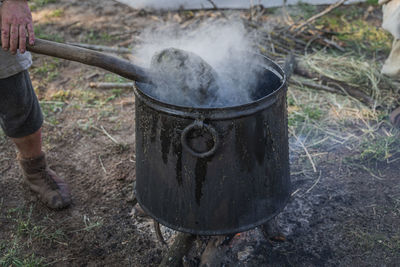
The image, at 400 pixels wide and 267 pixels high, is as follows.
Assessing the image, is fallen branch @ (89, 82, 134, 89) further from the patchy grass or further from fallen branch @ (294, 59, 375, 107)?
the patchy grass

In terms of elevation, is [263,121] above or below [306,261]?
above

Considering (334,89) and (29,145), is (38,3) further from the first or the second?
(334,89)

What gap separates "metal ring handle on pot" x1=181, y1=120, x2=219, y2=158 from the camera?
1.73 m

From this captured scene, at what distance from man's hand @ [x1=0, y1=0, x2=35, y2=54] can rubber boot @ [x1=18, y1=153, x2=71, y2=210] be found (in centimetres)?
112

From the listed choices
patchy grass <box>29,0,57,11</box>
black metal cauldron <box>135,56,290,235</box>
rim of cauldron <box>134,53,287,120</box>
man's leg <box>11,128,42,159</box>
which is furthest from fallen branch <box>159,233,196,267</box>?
patchy grass <box>29,0,57,11</box>

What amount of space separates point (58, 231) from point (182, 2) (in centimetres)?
431

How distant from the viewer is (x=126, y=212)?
280 cm

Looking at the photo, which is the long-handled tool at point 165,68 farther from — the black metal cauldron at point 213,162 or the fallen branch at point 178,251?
the fallen branch at point 178,251

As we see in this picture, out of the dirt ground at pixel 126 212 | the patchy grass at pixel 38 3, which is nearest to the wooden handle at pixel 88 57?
the dirt ground at pixel 126 212

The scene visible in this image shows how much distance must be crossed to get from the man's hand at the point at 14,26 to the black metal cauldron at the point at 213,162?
2.03ft

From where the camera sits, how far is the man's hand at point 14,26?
1987mm

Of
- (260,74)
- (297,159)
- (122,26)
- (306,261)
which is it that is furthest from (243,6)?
(306,261)

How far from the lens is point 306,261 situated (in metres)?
2.38

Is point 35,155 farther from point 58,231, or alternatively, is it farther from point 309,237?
point 309,237
